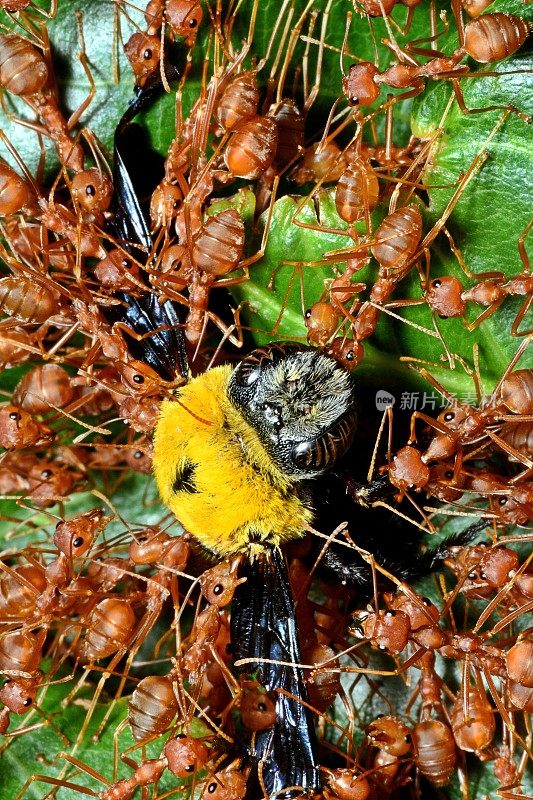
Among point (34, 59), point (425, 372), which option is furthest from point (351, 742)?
point (34, 59)

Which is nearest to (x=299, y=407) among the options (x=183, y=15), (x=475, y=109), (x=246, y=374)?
(x=246, y=374)

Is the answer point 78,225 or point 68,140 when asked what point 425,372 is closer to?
point 78,225

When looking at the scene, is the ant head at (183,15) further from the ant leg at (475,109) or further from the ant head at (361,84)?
the ant leg at (475,109)

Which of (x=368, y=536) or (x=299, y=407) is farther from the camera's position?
(x=368, y=536)

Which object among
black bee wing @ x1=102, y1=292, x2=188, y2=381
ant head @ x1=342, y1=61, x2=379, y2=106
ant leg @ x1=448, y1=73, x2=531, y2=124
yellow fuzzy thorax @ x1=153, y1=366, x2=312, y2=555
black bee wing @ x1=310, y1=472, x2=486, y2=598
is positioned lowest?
black bee wing @ x1=310, y1=472, x2=486, y2=598

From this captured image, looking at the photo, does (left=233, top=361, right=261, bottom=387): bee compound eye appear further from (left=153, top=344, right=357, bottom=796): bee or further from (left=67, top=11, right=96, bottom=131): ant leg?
(left=67, top=11, right=96, bottom=131): ant leg

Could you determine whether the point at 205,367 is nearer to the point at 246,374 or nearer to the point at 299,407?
the point at 246,374

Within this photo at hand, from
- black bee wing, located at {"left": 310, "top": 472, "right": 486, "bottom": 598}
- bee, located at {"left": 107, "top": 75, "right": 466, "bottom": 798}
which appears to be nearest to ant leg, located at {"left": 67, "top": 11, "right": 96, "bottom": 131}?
bee, located at {"left": 107, "top": 75, "right": 466, "bottom": 798}
